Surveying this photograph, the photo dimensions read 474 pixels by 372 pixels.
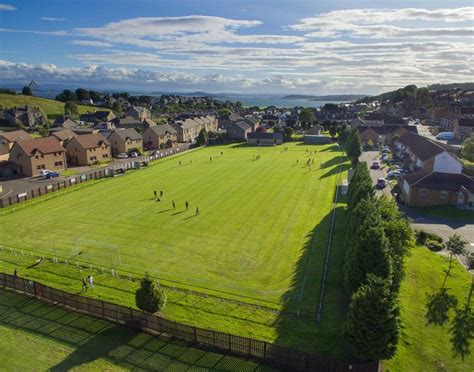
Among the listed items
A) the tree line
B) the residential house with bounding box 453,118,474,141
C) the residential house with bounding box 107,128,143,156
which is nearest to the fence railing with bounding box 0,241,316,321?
the tree line

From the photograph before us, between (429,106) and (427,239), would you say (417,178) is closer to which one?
(427,239)

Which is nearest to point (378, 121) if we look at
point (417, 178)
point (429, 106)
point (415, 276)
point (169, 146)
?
point (429, 106)

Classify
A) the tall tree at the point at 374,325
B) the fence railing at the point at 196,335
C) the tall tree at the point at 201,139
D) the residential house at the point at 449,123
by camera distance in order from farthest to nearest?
the residential house at the point at 449,123, the tall tree at the point at 201,139, the fence railing at the point at 196,335, the tall tree at the point at 374,325

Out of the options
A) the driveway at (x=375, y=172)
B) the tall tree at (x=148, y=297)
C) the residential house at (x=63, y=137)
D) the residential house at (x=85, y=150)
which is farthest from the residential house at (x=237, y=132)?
the tall tree at (x=148, y=297)

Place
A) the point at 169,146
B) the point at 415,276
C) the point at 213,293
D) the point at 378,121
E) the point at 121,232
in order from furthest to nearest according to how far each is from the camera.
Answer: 1. the point at 378,121
2. the point at 169,146
3. the point at 121,232
4. the point at 415,276
5. the point at 213,293

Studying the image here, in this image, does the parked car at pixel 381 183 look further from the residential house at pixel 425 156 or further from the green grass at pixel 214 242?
the residential house at pixel 425 156

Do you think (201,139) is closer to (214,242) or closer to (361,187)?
(214,242)
